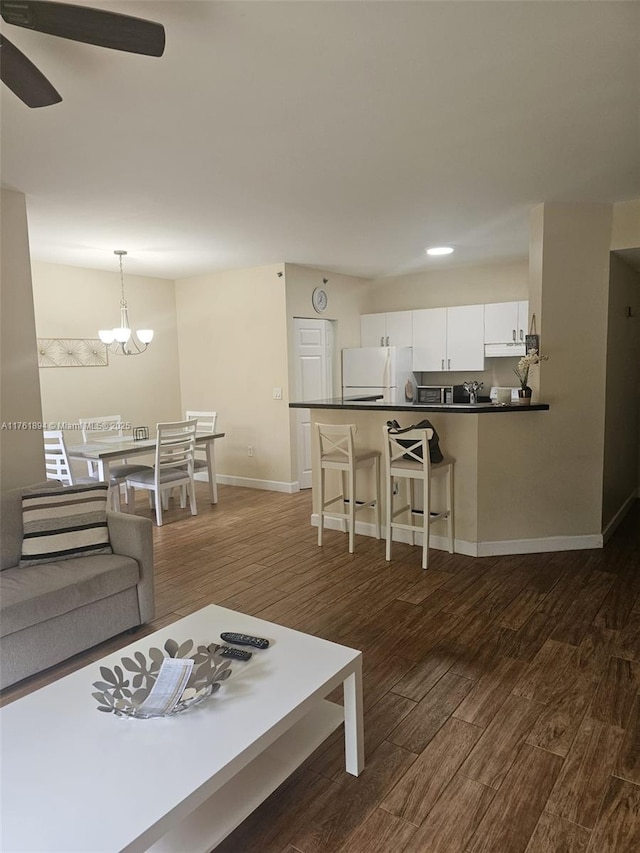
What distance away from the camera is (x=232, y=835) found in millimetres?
1661

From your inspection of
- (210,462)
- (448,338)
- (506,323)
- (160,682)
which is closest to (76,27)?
(160,682)

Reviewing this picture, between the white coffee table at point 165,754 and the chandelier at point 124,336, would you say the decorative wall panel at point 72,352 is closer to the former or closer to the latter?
the chandelier at point 124,336

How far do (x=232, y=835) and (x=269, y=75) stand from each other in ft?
8.72

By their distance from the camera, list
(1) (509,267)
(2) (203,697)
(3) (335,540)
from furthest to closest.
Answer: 1. (1) (509,267)
2. (3) (335,540)
3. (2) (203,697)

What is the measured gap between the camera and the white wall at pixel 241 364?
5949mm

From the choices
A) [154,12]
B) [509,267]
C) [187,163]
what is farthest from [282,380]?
[154,12]

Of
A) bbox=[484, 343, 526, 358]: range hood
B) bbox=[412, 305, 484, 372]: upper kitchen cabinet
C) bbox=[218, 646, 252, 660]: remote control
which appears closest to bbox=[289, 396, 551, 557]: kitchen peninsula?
bbox=[484, 343, 526, 358]: range hood

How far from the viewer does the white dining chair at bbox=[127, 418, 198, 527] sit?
4.89 meters

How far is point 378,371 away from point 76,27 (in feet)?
16.7

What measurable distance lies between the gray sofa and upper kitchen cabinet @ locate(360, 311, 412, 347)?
4.32 metres

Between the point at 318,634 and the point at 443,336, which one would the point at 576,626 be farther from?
the point at 443,336

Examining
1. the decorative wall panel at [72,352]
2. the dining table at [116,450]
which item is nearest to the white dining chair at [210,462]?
the dining table at [116,450]

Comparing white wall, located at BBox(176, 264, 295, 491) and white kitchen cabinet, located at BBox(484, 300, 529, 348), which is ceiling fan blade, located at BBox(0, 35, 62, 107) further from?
white kitchen cabinet, located at BBox(484, 300, 529, 348)

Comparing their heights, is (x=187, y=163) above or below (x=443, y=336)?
above
